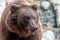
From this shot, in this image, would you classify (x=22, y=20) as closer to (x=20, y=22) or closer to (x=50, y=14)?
(x=20, y=22)

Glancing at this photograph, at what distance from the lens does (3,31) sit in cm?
448

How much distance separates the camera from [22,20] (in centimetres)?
411

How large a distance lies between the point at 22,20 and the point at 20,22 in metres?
0.04

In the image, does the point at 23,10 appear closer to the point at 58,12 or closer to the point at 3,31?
the point at 3,31

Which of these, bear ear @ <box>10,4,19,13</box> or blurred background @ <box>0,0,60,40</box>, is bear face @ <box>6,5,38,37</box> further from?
blurred background @ <box>0,0,60,40</box>

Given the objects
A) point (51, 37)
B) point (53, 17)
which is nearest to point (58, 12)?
point (53, 17)

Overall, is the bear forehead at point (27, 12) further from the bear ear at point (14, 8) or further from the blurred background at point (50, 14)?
the blurred background at point (50, 14)

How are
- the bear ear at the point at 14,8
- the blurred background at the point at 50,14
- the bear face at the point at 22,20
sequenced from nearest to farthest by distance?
the bear face at the point at 22,20
the bear ear at the point at 14,8
the blurred background at the point at 50,14

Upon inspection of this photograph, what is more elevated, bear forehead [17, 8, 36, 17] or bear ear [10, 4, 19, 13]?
bear ear [10, 4, 19, 13]

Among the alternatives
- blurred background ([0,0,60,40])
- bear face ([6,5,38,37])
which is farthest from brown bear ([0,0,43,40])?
blurred background ([0,0,60,40])

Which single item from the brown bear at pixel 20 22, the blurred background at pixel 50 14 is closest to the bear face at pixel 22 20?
the brown bear at pixel 20 22

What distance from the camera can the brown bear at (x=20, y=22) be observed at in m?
4.07

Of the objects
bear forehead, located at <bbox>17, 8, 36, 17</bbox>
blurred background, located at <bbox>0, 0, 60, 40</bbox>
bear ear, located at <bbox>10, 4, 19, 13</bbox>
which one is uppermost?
bear ear, located at <bbox>10, 4, 19, 13</bbox>

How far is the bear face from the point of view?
4.06 m
